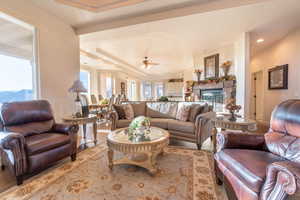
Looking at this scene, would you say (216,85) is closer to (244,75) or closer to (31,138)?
(244,75)

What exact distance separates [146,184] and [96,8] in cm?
327

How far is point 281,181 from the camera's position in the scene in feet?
3.01

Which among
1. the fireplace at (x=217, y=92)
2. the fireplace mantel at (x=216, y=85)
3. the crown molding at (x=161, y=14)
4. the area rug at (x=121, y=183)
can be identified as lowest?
the area rug at (x=121, y=183)

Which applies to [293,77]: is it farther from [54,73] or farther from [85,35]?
[54,73]

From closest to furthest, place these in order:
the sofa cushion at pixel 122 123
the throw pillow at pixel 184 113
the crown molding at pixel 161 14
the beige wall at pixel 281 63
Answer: the crown molding at pixel 161 14
the throw pillow at pixel 184 113
the sofa cushion at pixel 122 123
the beige wall at pixel 281 63

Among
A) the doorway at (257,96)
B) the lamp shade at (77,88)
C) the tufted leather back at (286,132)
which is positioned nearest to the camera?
the tufted leather back at (286,132)

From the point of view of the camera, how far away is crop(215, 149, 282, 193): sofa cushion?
43.6 inches

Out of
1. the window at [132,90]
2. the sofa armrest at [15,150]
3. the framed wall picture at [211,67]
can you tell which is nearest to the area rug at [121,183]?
the sofa armrest at [15,150]

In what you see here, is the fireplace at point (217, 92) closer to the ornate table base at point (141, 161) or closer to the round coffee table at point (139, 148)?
the round coffee table at point (139, 148)

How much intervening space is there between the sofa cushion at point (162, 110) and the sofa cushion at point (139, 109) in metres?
0.11

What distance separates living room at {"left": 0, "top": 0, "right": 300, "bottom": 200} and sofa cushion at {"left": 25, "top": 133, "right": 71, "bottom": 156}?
0.04 feet

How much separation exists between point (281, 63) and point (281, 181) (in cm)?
520

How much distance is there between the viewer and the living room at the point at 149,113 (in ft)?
5.15

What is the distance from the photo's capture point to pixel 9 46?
3.60 m
